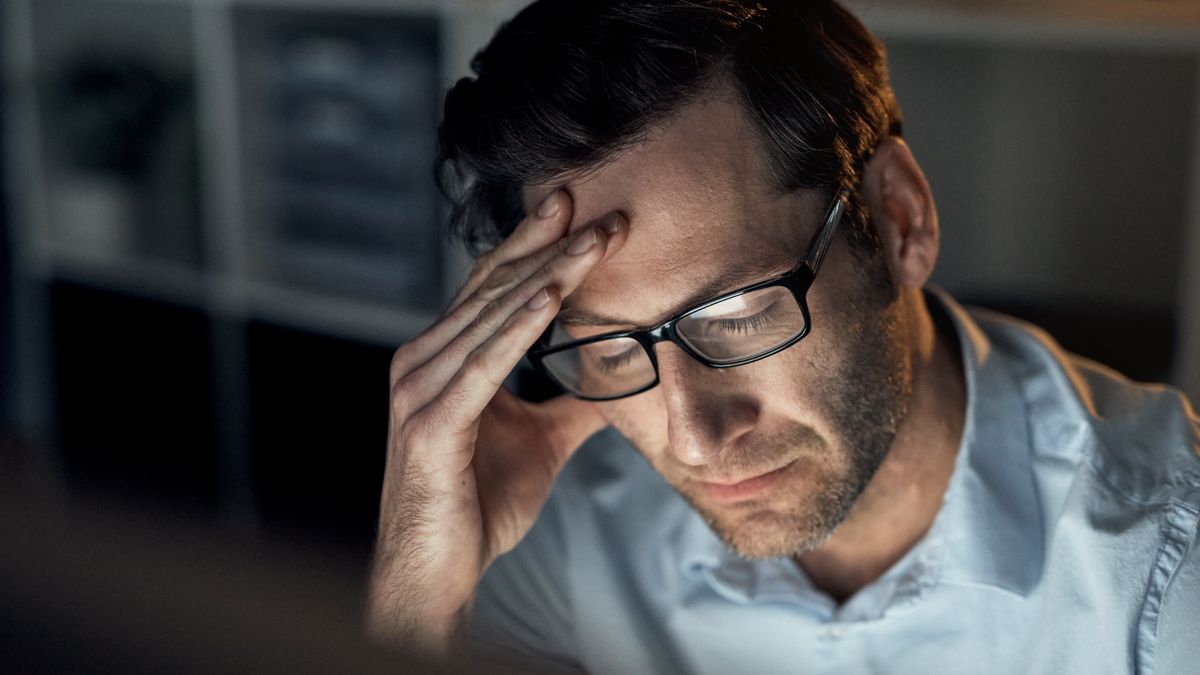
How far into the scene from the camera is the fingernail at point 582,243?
1016mm

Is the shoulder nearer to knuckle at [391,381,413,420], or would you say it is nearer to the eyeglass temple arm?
the eyeglass temple arm

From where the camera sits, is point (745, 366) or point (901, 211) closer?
point (745, 366)

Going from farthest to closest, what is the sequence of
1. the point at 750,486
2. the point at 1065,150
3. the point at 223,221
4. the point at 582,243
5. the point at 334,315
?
the point at 223,221, the point at 334,315, the point at 1065,150, the point at 750,486, the point at 582,243

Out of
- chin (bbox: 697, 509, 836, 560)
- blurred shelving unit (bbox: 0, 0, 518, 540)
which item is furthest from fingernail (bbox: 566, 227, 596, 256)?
blurred shelving unit (bbox: 0, 0, 518, 540)

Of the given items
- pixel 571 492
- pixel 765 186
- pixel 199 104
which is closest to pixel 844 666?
pixel 571 492

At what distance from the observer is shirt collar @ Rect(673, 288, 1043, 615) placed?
117cm

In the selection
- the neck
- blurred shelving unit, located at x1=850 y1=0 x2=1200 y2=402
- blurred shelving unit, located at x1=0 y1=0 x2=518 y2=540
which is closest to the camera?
the neck

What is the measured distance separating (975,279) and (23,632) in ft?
7.45

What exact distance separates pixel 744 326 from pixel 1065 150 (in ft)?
4.75

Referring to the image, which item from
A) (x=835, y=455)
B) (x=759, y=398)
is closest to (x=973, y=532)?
(x=835, y=455)

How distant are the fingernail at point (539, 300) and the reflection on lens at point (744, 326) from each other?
127 millimetres

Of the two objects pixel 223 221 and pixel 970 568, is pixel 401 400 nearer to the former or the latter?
pixel 970 568

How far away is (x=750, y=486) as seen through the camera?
113 cm

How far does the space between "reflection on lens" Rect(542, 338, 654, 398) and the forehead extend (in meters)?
0.05
